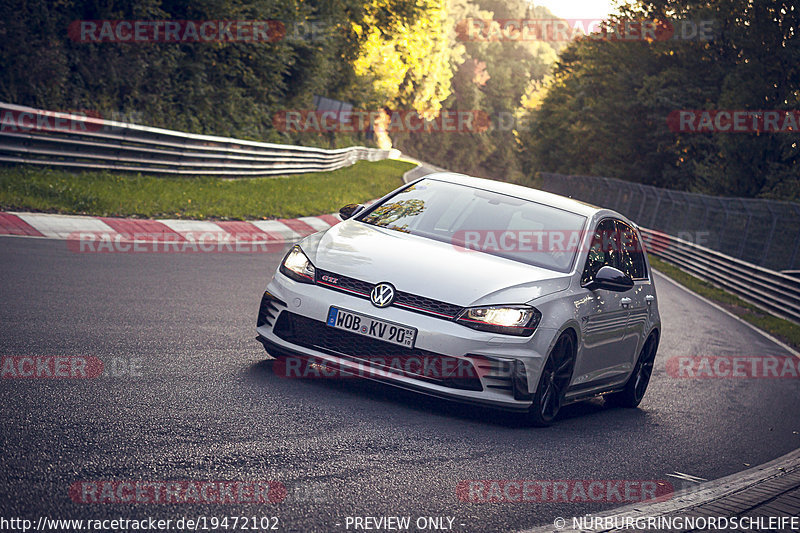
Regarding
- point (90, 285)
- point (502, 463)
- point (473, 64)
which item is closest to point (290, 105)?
point (90, 285)

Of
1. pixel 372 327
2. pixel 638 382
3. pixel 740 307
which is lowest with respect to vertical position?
pixel 740 307

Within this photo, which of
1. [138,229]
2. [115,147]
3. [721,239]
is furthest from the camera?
[721,239]

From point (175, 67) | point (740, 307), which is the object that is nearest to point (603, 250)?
point (740, 307)

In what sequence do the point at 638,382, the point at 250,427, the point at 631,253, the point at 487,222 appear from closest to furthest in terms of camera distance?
the point at 250,427
the point at 487,222
the point at 631,253
the point at 638,382

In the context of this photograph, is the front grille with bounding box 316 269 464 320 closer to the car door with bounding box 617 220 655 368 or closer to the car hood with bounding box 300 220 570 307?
the car hood with bounding box 300 220 570 307

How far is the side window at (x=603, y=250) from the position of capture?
7.66 meters

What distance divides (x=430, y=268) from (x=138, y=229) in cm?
854

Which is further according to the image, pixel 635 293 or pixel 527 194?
pixel 635 293

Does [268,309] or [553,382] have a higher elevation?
[268,309]

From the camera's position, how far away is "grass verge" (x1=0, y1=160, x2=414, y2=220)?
48.9 ft

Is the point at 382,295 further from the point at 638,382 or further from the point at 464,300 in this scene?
the point at 638,382

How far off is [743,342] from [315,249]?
1067cm

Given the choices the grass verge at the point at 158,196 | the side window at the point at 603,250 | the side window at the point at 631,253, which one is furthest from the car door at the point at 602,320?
the grass verge at the point at 158,196

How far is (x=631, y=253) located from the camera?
349 inches
